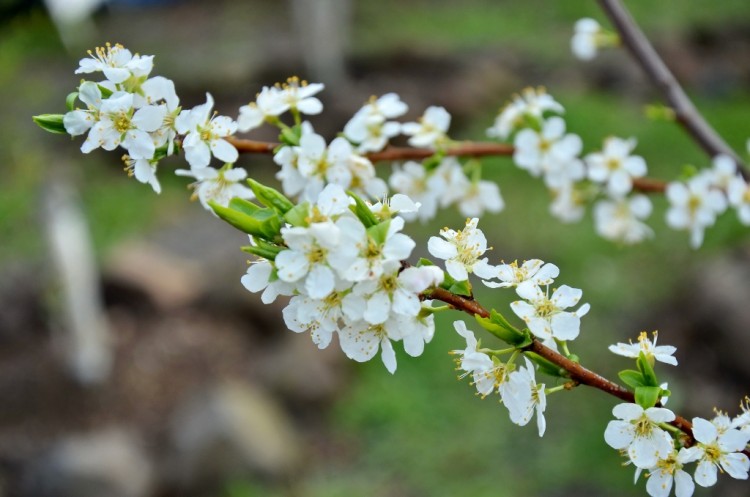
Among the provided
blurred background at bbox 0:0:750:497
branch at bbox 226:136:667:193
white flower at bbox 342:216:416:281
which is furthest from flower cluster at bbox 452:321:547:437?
blurred background at bbox 0:0:750:497

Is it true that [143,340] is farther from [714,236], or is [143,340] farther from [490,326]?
[490,326]

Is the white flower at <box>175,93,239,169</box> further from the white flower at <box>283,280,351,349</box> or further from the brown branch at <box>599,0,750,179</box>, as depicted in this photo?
the brown branch at <box>599,0,750,179</box>

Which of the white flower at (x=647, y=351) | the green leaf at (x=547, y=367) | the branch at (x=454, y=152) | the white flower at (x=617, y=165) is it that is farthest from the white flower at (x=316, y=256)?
the white flower at (x=617, y=165)

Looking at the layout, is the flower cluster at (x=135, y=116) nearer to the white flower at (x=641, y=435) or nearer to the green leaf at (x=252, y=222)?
the green leaf at (x=252, y=222)

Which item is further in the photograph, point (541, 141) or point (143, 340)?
point (143, 340)

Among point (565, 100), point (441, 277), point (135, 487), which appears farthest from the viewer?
point (565, 100)

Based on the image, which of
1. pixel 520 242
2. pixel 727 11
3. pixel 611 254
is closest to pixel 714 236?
pixel 611 254

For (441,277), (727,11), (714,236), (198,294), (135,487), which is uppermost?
(441,277)
